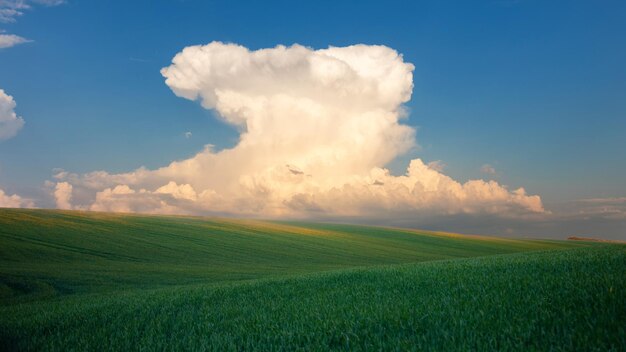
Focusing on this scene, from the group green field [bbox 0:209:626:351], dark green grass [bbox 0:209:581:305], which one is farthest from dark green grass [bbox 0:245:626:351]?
dark green grass [bbox 0:209:581:305]

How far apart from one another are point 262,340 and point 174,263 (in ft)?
130

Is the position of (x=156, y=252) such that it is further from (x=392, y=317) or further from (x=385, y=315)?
(x=392, y=317)

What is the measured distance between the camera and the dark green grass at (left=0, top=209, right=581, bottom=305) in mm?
28781

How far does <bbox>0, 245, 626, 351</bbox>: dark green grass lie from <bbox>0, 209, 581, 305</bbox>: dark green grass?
1625 centimetres

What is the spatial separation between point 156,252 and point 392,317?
46.1 metres

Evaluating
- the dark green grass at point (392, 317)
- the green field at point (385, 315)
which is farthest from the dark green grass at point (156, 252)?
the dark green grass at point (392, 317)

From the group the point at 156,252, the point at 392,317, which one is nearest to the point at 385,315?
the point at 392,317

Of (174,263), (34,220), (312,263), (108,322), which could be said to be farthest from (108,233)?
(108,322)

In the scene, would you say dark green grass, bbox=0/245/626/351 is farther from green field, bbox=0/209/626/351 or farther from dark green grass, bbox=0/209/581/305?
dark green grass, bbox=0/209/581/305

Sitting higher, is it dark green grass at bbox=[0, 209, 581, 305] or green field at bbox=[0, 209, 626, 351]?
green field at bbox=[0, 209, 626, 351]

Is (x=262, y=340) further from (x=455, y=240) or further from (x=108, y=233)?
(x=455, y=240)

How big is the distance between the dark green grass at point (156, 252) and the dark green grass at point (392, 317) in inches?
640

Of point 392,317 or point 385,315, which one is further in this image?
point 385,315

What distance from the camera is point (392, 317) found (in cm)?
650
